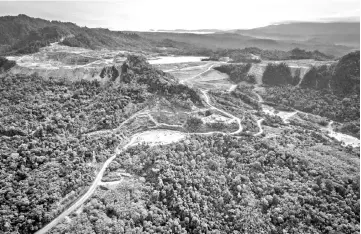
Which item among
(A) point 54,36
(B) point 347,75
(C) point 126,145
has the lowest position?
(C) point 126,145

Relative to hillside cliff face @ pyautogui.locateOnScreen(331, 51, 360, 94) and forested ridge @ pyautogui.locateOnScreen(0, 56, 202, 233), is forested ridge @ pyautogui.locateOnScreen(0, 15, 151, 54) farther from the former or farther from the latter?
hillside cliff face @ pyautogui.locateOnScreen(331, 51, 360, 94)

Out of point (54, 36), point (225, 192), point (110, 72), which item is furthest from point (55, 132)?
point (54, 36)

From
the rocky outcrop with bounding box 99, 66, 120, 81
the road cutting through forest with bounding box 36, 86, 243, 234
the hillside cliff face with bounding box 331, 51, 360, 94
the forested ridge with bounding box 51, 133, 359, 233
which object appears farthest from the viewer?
the hillside cliff face with bounding box 331, 51, 360, 94

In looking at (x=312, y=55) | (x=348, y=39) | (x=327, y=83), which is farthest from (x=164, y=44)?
(x=348, y=39)

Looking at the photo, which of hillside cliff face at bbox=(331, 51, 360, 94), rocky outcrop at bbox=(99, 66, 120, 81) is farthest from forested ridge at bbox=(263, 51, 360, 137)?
rocky outcrop at bbox=(99, 66, 120, 81)

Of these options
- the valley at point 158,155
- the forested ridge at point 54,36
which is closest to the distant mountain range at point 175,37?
the forested ridge at point 54,36

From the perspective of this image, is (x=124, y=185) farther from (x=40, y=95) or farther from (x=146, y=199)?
(x=40, y=95)

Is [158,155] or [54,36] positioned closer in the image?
[158,155]

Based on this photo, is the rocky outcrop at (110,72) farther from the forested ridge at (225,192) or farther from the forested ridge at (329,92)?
the forested ridge at (329,92)

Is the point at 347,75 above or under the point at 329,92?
above

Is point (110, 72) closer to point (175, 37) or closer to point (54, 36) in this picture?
Result: point (54, 36)

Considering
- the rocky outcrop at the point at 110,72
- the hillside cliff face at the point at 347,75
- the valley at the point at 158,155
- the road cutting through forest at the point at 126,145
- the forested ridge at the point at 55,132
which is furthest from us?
the hillside cliff face at the point at 347,75

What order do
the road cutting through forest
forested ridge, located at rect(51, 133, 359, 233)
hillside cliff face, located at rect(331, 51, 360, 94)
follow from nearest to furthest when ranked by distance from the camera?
the road cutting through forest, forested ridge, located at rect(51, 133, 359, 233), hillside cliff face, located at rect(331, 51, 360, 94)
